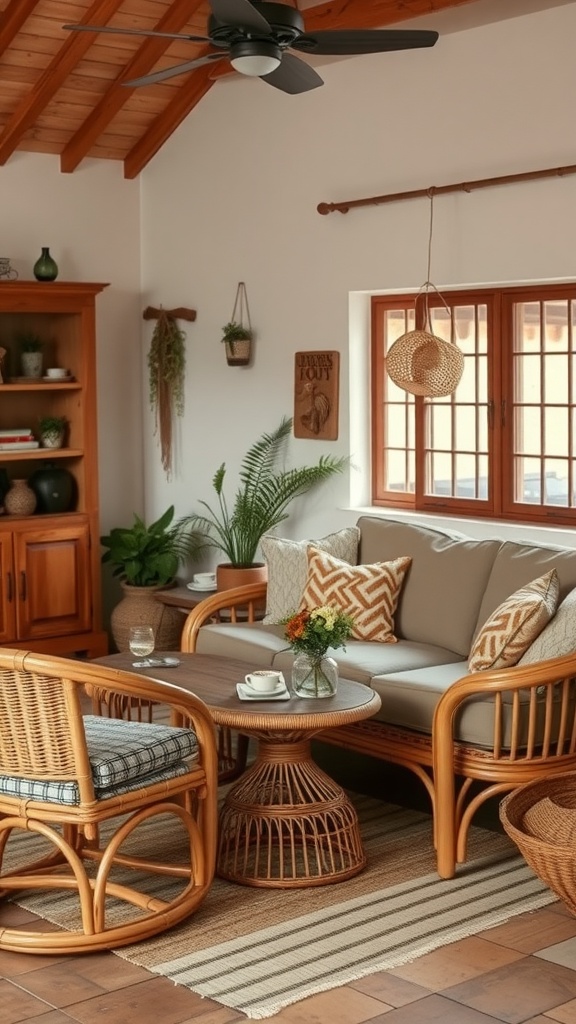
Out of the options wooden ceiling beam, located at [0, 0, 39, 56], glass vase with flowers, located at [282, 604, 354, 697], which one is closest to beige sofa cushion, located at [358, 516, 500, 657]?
glass vase with flowers, located at [282, 604, 354, 697]

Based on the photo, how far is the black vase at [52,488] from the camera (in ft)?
24.5

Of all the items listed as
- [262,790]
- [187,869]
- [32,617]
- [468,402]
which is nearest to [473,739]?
[262,790]

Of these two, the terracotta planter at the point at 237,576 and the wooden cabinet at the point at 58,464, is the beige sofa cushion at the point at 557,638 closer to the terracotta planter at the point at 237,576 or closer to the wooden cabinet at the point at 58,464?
the terracotta planter at the point at 237,576

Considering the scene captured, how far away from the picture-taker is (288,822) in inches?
167

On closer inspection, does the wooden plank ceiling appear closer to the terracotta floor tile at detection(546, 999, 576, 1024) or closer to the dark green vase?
the dark green vase

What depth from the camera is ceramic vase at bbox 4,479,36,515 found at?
7379 mm

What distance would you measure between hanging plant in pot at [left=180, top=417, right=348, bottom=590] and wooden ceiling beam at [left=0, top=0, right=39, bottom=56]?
7.62ft

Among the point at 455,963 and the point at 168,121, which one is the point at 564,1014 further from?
the point at 168,121

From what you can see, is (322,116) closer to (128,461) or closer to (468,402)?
(468,402)

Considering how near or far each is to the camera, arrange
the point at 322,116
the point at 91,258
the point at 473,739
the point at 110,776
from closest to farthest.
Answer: the point at 110,776 → the point at 473,739 → the point at 322,116 → the point at 91,258

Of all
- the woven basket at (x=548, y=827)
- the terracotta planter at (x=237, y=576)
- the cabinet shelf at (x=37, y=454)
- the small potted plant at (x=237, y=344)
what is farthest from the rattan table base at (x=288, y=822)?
the cabinet shelf at (x=37, y=454)

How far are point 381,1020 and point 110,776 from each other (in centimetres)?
96

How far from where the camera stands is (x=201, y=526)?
7.77 metres

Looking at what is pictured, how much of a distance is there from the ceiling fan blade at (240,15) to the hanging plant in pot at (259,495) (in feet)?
10.5
